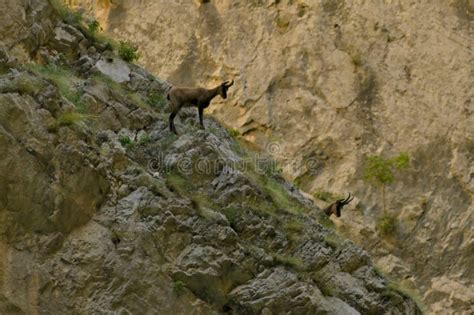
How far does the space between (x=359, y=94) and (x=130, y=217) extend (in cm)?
2250

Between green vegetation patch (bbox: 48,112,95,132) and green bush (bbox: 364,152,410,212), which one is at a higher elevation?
green vegetation patch (bbox: 48,112,95,132)

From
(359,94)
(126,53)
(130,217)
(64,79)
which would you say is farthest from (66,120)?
(359,94)

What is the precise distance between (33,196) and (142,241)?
79.8 inches

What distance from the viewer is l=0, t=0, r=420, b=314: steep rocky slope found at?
48.1 ft

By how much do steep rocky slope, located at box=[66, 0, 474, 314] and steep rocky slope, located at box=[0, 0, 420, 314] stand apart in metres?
16.4

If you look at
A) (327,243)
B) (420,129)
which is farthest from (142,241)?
(420,129)

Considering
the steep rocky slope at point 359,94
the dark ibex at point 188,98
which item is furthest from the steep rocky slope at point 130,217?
the steep rocky slope at point 359,94

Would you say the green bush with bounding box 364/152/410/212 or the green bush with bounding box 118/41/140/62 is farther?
the green bush with bounding box 364/152/410/212

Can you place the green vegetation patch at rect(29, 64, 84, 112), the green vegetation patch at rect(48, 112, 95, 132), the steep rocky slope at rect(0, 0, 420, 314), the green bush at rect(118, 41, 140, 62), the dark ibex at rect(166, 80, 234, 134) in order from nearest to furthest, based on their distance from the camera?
the steep rocky slope at rect(0, 0, 420, 314) → the green vegetation patch at rect(48, 112, 95, 132) → the green vegetation patch at rect(29, 64, 84, 112) → the dark ibex at rect(166, 80, 234, 134) → the green bush at rect(118, 41, 140, 62)

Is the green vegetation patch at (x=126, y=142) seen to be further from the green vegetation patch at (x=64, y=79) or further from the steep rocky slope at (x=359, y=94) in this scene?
the steep rocky slope at (x=359, y=94)

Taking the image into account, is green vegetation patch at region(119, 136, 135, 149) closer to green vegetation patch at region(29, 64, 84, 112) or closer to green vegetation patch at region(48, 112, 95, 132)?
green vegetation patch at region(29, 64, 84, 112)

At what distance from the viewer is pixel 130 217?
51.5 feet

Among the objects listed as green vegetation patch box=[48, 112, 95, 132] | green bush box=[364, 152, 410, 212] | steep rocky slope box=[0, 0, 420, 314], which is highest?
green vegetation patch box=[48, 112, 95, 132]

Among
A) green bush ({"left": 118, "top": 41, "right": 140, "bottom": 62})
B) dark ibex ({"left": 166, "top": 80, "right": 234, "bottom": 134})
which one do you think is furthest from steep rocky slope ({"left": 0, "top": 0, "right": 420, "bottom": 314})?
green bush ({"left": 118, "top": 41, "right": 140, "bottom": 62})
